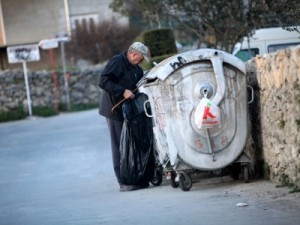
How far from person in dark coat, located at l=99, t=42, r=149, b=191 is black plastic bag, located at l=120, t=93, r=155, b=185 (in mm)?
154

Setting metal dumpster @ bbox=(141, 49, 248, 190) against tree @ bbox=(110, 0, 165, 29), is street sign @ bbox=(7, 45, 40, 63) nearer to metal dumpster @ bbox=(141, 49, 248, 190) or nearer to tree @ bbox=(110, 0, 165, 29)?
tree @ bbox=(110, 0, 165, 29)

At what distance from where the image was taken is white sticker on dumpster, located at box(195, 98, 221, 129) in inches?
366

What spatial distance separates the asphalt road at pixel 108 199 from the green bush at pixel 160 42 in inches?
151

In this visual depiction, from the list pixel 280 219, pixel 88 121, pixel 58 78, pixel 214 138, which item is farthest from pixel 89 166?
pixel 58 78

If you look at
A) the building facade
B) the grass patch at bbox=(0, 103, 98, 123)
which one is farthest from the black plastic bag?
the building facade

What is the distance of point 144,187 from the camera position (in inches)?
420

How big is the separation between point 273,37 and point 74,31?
23255 millimetres

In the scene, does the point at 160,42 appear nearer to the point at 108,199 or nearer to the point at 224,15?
the point at 224,15

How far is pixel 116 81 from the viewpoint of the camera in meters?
10.5

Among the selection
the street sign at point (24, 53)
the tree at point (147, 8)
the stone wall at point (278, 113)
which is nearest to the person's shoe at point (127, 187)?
the stone wall at point (278, 113)

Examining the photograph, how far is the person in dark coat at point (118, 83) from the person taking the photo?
10.4 m

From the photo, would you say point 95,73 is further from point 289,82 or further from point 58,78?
point 289,82

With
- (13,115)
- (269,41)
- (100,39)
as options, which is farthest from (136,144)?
(100,39)

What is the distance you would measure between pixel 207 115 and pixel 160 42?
978cm
